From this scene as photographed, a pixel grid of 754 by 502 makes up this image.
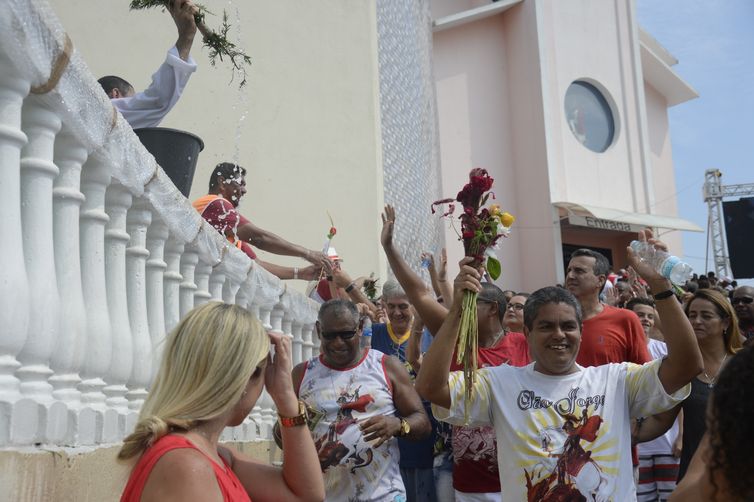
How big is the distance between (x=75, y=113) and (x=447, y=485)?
3.54 m

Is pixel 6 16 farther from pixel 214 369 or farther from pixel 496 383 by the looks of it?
pixel 496 383

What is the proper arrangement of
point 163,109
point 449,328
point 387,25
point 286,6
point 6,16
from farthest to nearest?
point 387,25 → point 286,6 → point 163,109 → point 449,328 → point 6,16

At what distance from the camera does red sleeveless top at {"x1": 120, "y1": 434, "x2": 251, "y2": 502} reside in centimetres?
220

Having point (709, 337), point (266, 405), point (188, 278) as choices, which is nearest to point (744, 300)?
point (709, 337)

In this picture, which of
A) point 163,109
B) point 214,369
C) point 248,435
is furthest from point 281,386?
point 248,435

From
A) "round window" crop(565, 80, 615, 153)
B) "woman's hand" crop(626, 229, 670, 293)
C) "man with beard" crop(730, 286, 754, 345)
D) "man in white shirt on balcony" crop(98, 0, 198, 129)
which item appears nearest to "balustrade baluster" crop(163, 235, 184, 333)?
"man in white shirt on balcony" crop(98, 0, 198, 129)

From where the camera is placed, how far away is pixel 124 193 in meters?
3.39

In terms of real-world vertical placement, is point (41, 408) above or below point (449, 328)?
below

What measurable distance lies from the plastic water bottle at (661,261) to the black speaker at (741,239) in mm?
18942

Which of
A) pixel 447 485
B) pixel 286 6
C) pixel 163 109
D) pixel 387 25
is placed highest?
pixel 387 25

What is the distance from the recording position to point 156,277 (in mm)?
3846

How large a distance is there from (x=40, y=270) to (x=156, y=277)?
1.24 meters

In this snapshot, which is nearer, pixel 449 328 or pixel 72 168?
pixel 72 168

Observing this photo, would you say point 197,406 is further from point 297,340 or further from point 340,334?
point 297,340
